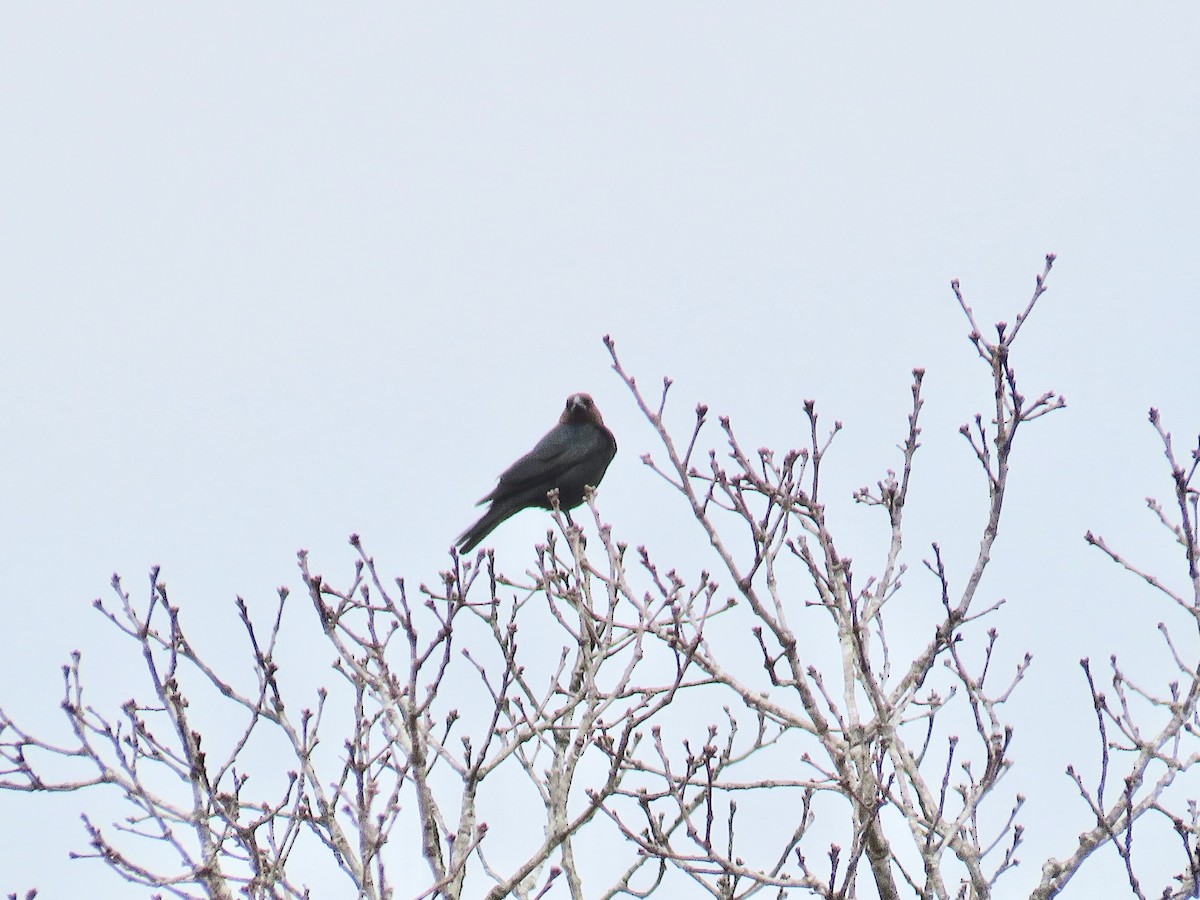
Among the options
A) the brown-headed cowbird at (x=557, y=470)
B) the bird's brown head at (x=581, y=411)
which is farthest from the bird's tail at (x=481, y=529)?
the bird's brown head at (x=581, y=411)

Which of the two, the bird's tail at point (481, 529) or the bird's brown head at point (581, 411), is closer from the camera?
the bird's tail at point (481, 529)

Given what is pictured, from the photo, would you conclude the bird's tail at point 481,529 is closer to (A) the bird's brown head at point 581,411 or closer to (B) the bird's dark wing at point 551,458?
(B) the bird's dark wing at point 551,458

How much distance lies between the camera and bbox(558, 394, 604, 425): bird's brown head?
12.4 metres

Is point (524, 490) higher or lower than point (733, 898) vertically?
higher

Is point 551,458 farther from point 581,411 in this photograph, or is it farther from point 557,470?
point 581,411

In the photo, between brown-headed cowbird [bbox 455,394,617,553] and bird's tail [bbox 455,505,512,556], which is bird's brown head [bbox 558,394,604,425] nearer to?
brown-headed cowbird [bbox 455,394,617,553]

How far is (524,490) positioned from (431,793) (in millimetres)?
6708

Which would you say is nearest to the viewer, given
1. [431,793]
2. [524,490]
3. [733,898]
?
[431,793]

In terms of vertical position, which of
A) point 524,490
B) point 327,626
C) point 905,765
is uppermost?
point 524,490

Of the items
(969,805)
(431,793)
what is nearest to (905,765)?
(969,805)

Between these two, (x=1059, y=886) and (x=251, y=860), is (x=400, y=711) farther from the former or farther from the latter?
(x=1059, y=886)

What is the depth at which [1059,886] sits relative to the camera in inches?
216

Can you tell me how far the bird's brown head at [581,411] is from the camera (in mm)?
12352

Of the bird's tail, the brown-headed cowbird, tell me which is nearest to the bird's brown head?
the brown-headed cowbird
